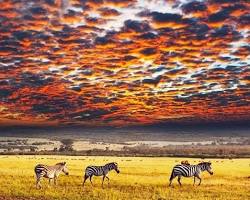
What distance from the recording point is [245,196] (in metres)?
33.1

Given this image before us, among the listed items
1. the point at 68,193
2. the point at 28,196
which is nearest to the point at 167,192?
the point at 68,193

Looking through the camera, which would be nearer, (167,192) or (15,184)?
(167,192)

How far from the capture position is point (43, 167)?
A: 3578 centimetres

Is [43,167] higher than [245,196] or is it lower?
higher

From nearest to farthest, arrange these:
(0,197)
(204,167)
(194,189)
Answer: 1. (0,197)
2. (194,189)
3. (204,167)

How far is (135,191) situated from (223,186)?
373 inches

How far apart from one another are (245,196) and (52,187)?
14.4 m

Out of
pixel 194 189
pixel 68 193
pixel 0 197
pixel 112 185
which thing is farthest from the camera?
pixel 112 185

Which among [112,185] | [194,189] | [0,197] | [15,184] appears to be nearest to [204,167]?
[194,189]

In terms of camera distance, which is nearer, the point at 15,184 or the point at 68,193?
the point at 68,193

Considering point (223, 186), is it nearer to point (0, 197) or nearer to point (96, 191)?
point (96, 191)

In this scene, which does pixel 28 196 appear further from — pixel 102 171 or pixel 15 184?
pixel 102 171

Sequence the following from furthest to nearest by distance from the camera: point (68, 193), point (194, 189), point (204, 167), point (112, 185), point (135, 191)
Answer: point (204, 167) → point (112, 185) → point (194, 189) → point (135, 191) → point (68, 193)

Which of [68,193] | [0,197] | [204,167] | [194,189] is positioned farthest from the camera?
[204,167]
